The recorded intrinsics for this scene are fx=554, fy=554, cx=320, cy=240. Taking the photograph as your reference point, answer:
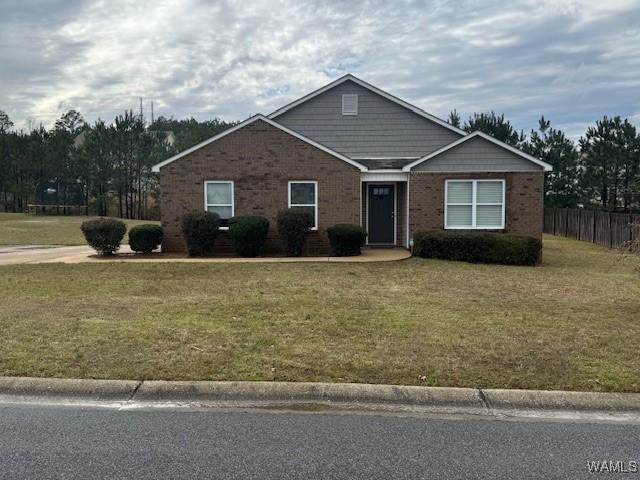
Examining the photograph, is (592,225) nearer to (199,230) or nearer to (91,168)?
(199,230)

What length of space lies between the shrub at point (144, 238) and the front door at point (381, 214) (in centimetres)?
739

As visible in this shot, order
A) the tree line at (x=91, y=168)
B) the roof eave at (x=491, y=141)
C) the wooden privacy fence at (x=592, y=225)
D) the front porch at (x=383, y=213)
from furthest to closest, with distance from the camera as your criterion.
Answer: the tree line at (x=91, y=168)
the wooden privacy fence at (x=592, y=225)
the front porch at (x=383, y=213)
the roof eave at (x=491, y=141)

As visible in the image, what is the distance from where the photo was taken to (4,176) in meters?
48.0

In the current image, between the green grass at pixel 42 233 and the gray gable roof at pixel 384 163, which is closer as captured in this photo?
the gray gable roof at pixel 384 163

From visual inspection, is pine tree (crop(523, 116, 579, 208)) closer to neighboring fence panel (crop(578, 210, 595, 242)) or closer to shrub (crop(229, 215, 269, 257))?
neighboring fence panel (crop(578, 210, 595, 242))

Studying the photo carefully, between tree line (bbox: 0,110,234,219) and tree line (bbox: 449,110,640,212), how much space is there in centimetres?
2749

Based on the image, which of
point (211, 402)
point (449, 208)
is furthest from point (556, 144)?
point (211, 402)

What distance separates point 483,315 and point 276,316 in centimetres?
308

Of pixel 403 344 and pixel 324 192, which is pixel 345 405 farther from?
pixel 324 192

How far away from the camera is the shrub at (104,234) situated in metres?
17.0

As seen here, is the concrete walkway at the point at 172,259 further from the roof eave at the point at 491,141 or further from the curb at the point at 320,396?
the curb at the point at 320,396

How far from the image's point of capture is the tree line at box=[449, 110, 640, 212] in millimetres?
31156

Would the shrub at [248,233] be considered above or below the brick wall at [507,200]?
below

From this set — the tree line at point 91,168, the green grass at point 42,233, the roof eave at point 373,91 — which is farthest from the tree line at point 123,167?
the roof eave at point 373,91
